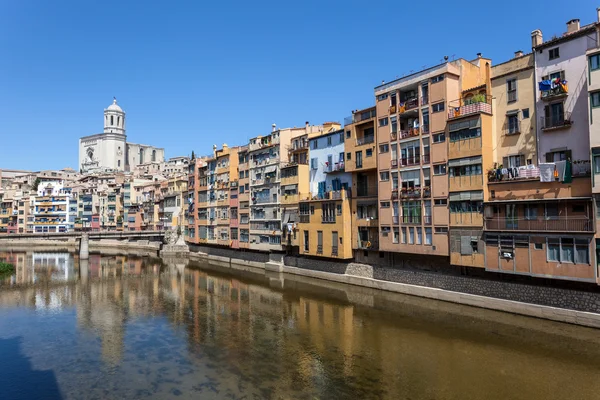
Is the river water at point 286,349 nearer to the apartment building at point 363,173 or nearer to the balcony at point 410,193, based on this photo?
the apartment building at point 363,173

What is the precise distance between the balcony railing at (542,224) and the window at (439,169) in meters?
5.53

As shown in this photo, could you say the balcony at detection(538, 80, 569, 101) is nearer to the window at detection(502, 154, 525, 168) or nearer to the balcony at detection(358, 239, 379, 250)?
the window at detection(502, 154, 525, 168)

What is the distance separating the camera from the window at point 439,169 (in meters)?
35.5

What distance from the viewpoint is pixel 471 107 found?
109 feet

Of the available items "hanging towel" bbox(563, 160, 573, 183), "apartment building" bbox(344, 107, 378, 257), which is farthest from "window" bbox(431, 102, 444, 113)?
"hanging towel" bbox(563, 160, 573, 183)

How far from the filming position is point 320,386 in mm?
19891

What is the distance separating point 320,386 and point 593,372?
13.4m

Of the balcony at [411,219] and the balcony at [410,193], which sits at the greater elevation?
the balcony at [410,193]

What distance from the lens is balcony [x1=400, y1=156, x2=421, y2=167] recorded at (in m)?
37.7

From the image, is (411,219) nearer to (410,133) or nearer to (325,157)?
(410,133)

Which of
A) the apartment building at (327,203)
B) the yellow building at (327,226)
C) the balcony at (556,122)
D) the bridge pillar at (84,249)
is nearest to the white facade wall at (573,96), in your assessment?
the balcony at (556,122)

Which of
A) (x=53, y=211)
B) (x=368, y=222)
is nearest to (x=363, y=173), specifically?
(x=368, y=222)

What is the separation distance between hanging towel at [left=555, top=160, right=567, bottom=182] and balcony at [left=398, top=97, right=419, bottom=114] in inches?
521

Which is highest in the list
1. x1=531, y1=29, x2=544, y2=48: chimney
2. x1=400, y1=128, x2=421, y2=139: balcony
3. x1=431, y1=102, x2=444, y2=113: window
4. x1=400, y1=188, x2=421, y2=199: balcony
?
x1=531, y1=29, x2=544, y2=48: chimney
